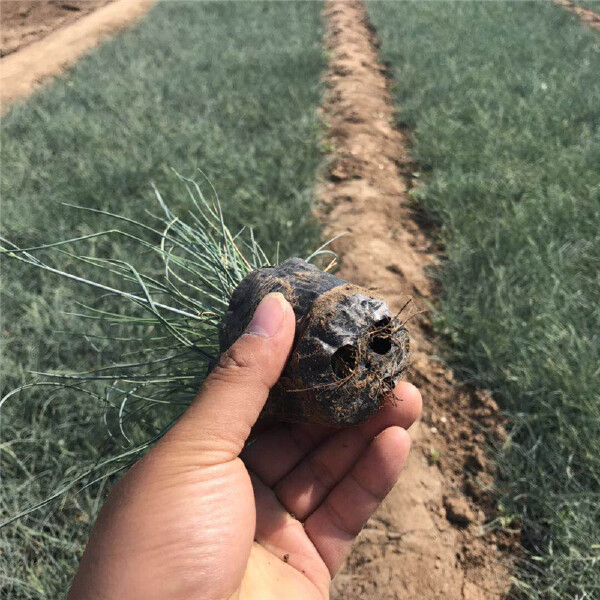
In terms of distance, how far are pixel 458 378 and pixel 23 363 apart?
207 cm

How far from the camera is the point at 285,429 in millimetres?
1654

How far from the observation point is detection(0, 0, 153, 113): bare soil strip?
6504 millimetres

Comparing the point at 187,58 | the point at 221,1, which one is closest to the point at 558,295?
the point at 187,58

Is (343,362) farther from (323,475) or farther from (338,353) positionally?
(323,475)

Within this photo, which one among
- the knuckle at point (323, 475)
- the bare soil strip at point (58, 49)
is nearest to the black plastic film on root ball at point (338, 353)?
the knuckle at point (323, 475)

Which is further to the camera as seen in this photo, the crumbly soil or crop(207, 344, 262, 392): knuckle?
the crumbly soil

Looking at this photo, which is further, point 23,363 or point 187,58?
point 187,58

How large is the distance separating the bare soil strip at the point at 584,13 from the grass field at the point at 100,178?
17.7 feet

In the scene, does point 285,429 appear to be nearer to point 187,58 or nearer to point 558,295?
point 558,295

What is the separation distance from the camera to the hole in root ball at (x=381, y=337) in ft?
3.84

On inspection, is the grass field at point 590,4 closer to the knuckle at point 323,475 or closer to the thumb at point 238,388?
the knuckle at point 323,475

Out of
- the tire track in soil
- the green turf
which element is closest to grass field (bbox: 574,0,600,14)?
the green turf

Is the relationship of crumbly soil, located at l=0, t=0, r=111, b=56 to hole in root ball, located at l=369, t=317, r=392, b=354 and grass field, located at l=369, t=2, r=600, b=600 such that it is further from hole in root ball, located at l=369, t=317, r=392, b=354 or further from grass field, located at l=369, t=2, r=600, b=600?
hole in root ball, located at l=369, t=317, r=392, b=354

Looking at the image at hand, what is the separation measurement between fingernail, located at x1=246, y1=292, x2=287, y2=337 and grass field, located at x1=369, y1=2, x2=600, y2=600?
49.1 inches
